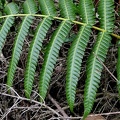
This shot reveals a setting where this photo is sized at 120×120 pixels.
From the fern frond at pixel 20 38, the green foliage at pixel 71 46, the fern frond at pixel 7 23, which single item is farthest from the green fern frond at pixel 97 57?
the fern frond at pixel 7 23

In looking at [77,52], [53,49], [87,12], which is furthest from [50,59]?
[87,12]

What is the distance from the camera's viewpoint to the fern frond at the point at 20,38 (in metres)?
1.80

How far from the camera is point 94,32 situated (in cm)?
242

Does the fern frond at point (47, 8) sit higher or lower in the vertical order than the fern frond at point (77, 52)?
higher

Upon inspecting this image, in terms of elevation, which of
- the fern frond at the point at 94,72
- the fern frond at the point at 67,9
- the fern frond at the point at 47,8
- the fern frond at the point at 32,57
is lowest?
the fern frond at the point at 94,72

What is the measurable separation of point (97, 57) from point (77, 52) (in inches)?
5.2

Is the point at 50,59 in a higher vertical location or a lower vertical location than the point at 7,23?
lower

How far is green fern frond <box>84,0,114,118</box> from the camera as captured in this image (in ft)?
5.40

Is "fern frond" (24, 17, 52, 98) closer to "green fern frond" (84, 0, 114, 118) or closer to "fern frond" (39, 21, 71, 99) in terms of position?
"fern frond" (39, 21, 71, 99)

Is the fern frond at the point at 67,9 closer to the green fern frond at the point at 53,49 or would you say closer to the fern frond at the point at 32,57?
the green fern frond at the point at 53,49

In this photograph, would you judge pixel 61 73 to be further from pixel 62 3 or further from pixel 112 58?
pixel 62 3

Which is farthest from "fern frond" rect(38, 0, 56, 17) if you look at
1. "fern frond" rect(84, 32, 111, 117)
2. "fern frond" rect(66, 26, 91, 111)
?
"fern frond" rect(84, 32, 111, 117)

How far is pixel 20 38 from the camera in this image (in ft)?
6.09

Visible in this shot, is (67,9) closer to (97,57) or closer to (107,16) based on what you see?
(107,16)
